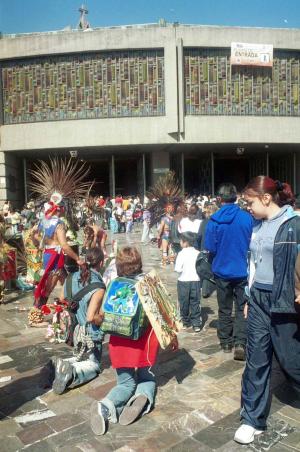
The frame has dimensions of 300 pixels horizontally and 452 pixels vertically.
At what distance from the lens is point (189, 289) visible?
5.98m

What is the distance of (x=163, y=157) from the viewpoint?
27828 mm

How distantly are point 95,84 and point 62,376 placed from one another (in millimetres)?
23119

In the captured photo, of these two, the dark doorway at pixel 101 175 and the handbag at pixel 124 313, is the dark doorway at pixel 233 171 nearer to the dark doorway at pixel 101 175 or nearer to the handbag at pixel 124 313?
the dark doorway at pixel 101 175

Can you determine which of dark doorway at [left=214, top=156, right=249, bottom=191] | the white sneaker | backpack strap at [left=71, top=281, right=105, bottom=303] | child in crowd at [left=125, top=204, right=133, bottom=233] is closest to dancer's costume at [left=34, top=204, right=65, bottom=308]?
backpack strap at [left=71, top=281, right=105, bottom=303]

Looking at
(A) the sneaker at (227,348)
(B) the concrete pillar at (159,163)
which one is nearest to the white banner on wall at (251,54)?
(B) the concrete pillar at (159,163)

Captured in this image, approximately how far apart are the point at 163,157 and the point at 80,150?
5.26 m

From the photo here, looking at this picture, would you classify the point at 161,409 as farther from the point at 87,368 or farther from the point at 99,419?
the point at 87,368

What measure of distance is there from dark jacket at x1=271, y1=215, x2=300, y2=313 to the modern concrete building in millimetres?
22415

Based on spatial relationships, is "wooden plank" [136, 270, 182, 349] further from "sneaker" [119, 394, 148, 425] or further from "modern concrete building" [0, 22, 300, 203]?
"modern concrete building" [0, 22, 300, 203]

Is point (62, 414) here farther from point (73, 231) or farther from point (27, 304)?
point (27, 304)

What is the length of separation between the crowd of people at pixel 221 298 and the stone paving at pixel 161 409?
0.42ft

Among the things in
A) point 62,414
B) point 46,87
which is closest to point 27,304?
point 62,414

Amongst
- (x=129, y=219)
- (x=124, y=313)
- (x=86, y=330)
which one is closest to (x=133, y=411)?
(x=124, y=313)

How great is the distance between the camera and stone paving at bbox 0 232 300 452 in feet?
10.4
